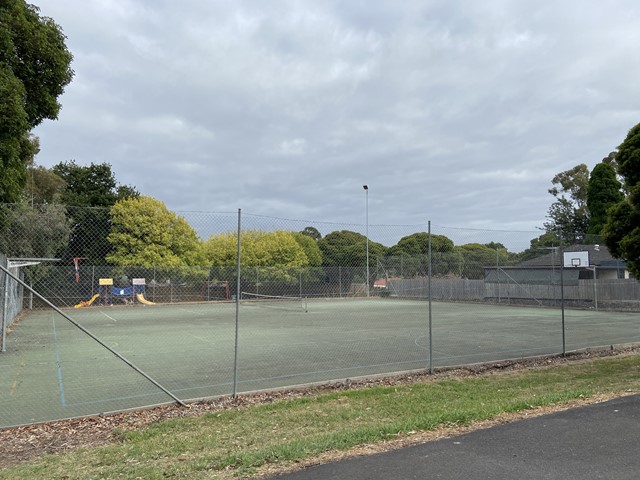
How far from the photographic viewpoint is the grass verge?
504 centimetres

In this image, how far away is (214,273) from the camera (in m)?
23.1

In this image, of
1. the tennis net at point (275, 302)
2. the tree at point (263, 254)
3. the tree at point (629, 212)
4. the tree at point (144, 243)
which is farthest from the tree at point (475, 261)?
the tree at point (144, 243)

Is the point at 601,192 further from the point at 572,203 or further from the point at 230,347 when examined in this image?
the point at 230,347

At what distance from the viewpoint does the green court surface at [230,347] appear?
952 centimetres

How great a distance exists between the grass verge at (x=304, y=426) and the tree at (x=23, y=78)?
761 centimetres

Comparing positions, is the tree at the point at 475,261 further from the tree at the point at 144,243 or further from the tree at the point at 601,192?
the tree at the point at 601,192

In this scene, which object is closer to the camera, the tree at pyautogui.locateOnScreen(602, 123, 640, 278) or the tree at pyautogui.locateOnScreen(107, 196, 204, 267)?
the tree at pyautogui.locateOnScreen(602, 123, 640, 278)

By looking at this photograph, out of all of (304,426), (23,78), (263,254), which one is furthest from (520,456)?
(263,254)

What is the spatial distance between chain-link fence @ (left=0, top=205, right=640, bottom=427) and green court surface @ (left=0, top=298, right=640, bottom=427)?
2.7 inches

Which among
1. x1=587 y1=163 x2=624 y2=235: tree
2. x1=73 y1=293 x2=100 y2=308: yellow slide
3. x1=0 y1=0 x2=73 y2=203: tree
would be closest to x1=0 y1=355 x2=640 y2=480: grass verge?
x1=0 y1=0 x2=73 y2=203: tree

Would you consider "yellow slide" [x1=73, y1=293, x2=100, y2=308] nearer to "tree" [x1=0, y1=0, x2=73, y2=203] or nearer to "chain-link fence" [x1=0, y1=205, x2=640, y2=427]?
"chain-link fence" [x1=0, y1=205, x2=640, y2=427]

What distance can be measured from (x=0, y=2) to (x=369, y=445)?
38.8ft

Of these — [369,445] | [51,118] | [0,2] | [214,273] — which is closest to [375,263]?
[214,273]

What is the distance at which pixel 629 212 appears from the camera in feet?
32.9
